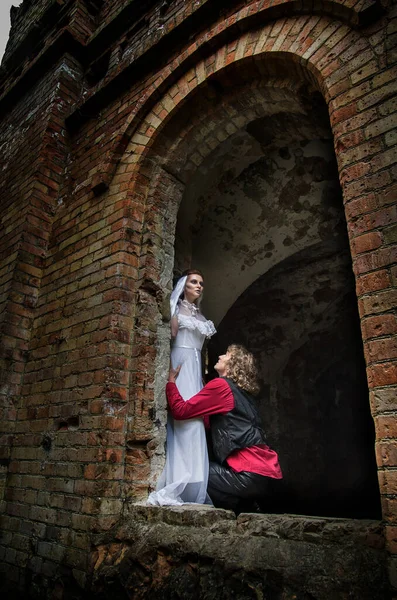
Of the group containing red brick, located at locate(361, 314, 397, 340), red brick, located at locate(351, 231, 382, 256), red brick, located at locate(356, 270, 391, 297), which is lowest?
red brick, located at locate(361, 314, 397, 340)

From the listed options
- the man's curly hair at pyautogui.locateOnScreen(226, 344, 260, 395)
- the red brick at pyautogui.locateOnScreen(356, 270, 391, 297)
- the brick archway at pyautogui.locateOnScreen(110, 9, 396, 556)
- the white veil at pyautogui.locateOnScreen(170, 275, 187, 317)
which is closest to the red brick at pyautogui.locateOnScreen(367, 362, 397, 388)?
the brick archway at pyautogui.locateOnScreen(110, 9, 396, 556)

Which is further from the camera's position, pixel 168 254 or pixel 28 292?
pixel 28 292

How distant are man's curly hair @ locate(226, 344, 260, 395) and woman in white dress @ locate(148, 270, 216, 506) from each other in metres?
0.29

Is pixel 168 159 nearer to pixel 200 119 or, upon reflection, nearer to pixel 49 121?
pixel 200 119

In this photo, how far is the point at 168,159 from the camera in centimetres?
337

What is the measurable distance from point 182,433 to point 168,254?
54.3 inches

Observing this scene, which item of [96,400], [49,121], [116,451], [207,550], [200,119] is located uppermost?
[49,121]

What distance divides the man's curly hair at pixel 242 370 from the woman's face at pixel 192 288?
1.99 ft

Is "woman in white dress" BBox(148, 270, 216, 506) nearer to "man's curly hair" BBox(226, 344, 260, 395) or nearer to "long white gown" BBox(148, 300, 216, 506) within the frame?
"long white gown" BBox(148, 300, 216, 506)

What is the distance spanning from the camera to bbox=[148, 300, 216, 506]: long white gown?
2.69 m

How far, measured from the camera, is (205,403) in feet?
9.25

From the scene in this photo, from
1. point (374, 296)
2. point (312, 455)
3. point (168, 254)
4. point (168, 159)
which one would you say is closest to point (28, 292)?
point (168, 254)

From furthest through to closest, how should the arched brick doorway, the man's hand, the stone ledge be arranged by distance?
the arched brick doorway → the man's hand → the stone ledge

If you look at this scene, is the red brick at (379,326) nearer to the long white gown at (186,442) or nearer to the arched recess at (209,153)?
the arched recess at (209,153)
